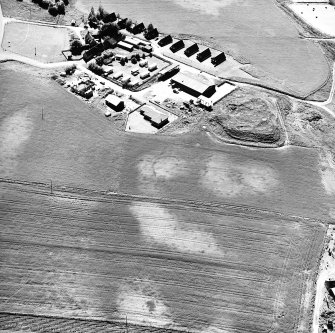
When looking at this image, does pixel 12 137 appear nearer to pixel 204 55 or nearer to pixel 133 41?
pixel 133 41

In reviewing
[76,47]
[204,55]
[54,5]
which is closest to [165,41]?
[204,55]

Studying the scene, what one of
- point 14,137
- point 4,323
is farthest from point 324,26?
point 4,323

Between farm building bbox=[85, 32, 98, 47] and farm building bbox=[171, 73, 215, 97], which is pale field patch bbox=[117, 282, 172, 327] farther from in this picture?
farm building bbox=[85, 32, 98, 47]

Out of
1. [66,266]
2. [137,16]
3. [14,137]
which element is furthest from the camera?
[137,16]

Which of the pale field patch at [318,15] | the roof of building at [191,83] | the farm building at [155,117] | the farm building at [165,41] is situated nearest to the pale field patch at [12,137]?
the farm building at [155,117]

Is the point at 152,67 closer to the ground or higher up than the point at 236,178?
higher up

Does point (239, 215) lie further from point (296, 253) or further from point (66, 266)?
point (66, 266)
